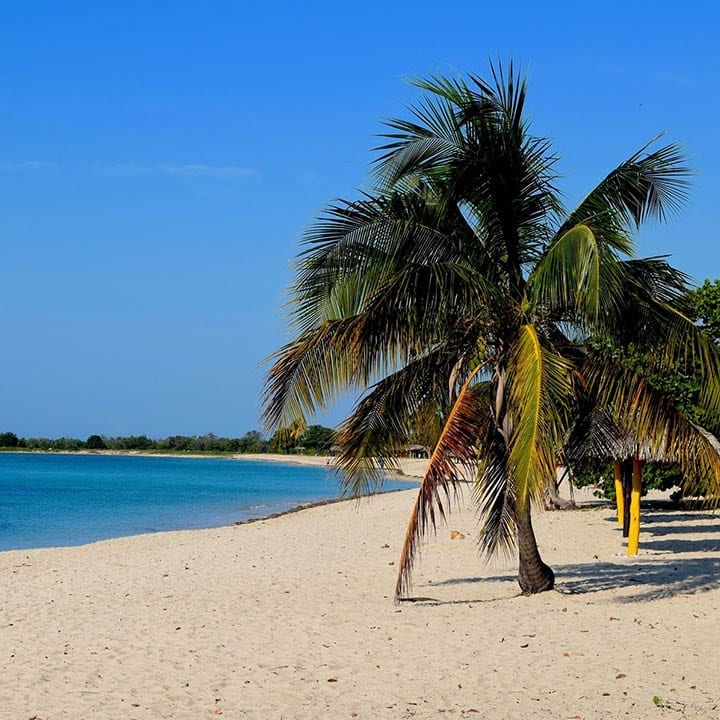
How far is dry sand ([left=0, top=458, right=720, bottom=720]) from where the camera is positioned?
774 cm

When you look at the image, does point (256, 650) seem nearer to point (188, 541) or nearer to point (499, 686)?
point (499, 686)

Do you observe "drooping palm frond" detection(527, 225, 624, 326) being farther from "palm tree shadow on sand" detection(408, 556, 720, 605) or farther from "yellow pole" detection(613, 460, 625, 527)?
"yellow pole" detection(613, 460, 625, 527)

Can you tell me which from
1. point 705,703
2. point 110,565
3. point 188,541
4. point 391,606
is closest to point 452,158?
point 391,606

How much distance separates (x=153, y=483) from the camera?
231ft

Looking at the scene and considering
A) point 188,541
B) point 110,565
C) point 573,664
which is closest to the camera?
point 573,664

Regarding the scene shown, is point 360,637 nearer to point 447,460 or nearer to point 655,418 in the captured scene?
point 447,460

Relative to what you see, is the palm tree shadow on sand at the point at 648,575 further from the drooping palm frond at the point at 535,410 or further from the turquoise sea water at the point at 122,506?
the turquoise sea water at the point at 122,506

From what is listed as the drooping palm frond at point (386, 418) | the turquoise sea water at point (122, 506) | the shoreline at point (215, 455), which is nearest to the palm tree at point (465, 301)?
the drooping palm frond at point (386, 418)

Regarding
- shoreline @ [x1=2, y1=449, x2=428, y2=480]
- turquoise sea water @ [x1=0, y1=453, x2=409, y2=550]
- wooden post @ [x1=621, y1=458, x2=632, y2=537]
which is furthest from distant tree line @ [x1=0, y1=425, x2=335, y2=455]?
wooden post @ [x1=621, y1=458, x2=632, y2=537]

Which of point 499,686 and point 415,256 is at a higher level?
point 415,256

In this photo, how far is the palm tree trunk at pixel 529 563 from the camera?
11.6 meters

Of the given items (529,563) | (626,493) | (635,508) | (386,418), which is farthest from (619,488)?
(386,418)

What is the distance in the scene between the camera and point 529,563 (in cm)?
1182

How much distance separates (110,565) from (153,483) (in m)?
55.2
